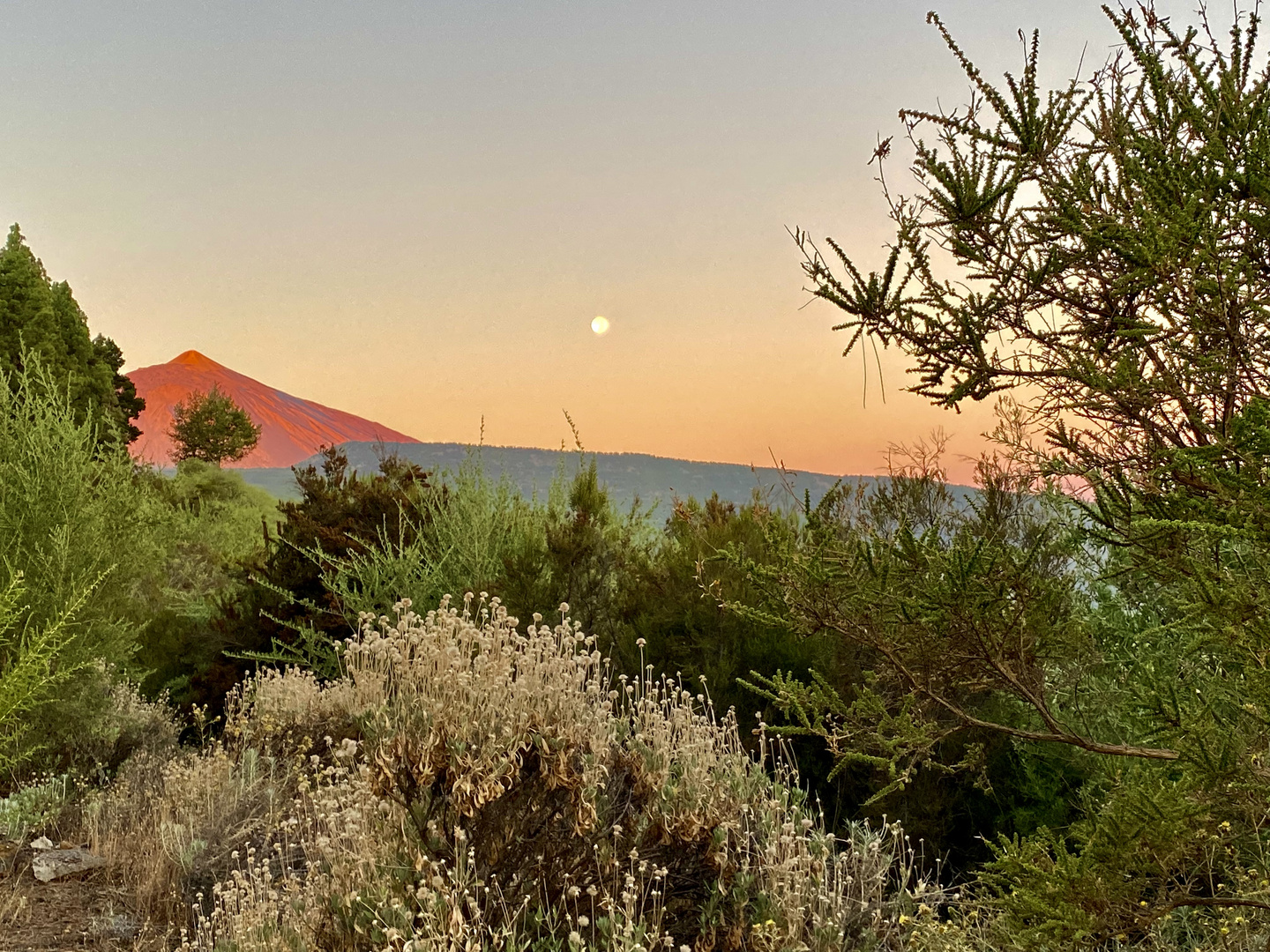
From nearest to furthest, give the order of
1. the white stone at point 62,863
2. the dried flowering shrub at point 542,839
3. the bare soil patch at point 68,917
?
the dried flowering shrub at point 542,839 → the bare soil patch at point 68,917 → the white stone at point 62,863

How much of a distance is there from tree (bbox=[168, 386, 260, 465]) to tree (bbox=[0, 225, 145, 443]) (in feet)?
52.6

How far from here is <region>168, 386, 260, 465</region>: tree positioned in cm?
3950

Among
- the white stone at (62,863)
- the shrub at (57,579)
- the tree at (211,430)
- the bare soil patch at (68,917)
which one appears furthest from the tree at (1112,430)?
the tree at (211,430)

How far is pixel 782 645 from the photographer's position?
657 centimetres

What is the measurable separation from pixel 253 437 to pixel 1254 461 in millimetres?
42246

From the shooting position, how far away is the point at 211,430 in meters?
39.5

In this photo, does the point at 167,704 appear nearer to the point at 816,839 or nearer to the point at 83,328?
the point at 816,839

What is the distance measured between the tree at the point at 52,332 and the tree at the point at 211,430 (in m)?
16.0

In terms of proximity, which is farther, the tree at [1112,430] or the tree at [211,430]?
the tree at [211,430]

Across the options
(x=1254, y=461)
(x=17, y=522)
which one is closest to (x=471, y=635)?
(x=1254, y=461)

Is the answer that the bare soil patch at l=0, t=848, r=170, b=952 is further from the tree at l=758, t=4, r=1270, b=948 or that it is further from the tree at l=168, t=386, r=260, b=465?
the tree at l=168, t=386, r=260, b=465

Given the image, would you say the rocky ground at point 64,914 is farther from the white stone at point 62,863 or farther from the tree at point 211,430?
the tree at point 211,430

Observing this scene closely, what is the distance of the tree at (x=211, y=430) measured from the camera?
39.5 meters

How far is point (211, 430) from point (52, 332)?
1890cm
